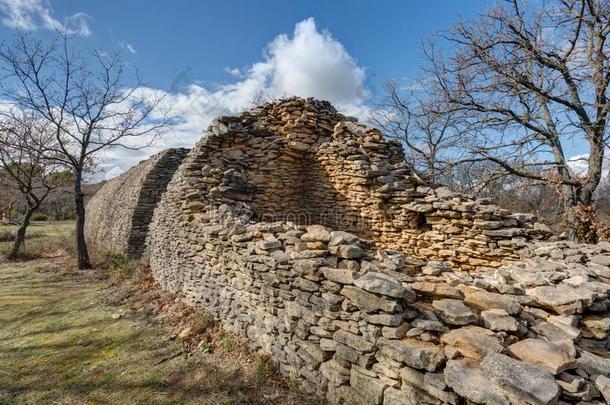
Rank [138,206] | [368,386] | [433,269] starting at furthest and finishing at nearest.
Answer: [138,206]
[433,269]
[368,386]

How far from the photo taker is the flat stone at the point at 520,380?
1.81 metres

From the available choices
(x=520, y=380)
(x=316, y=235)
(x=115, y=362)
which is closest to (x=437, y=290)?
(x=520, y=380)

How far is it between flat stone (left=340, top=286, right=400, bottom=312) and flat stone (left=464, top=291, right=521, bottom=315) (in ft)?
2.68

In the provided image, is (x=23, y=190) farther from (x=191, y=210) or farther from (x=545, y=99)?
(x=545, y=99)

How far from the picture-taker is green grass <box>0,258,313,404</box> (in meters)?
3.65

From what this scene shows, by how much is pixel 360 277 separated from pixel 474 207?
3472 mm

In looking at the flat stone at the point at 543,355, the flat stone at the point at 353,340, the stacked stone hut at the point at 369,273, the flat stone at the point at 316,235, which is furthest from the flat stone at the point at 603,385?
the flat stone at the point at 316,235

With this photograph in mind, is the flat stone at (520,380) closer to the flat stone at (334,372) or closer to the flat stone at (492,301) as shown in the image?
the flat stone at (492,301)

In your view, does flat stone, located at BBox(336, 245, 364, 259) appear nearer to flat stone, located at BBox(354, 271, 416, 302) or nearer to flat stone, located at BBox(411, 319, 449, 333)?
flat stone, located at BBox(354, 271, 416, 302)

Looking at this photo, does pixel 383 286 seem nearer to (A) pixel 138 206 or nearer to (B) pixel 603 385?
(B) pixel 603 385

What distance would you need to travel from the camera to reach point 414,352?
240cm

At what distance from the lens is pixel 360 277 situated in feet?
9.99

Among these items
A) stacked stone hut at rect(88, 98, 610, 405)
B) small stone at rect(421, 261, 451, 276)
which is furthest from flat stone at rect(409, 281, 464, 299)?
small stone at rect(421, 261, 451, 276)

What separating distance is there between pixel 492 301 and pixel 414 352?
102 cm
